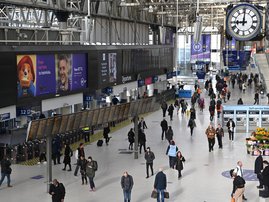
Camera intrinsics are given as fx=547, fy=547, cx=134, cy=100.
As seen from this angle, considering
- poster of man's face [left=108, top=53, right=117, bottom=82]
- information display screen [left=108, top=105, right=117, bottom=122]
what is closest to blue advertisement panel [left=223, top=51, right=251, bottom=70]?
poster of man's face [left=108, top=53, right=117, bottom=82]

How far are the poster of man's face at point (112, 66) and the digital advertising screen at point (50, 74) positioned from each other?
119 inches

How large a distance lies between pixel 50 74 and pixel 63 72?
42.6 inches

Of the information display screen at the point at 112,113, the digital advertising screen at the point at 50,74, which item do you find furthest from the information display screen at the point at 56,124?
the information display screen at the point at 112,113

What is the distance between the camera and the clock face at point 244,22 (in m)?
9.30

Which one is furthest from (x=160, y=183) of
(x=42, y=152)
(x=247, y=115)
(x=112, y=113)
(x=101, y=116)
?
(x=247, y=115)

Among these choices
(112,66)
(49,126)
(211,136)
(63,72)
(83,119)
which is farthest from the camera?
(112,66)

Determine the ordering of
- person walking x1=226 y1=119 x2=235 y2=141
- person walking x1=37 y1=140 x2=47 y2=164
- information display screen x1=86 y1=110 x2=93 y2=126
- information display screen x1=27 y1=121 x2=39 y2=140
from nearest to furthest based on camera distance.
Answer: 1. information display screen x1=27 y1=121 x2=39 y2=140
2. information display screen x1=86 y1=110 x2=93 y2=126
3. person walking x1=37 y1=140 x2=47 y2=164
4. person walking x1=226 y1=119 x2=235 y2=141

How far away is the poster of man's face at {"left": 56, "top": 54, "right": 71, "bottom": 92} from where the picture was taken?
21031 mm

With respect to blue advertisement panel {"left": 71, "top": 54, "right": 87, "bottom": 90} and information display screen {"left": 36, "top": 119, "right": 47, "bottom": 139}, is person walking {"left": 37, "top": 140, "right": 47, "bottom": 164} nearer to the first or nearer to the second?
blue advertisement panel {"left": 71, "top": 54, "right": 87, "bottom": 90}

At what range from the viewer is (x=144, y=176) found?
17.0m

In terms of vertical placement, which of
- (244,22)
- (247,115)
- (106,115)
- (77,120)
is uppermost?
(244,22)

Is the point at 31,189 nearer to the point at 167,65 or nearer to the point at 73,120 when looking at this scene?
the point at 73,120

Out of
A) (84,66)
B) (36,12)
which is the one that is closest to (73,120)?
(84,66)

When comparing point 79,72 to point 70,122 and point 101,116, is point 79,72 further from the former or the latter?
point 70,122
